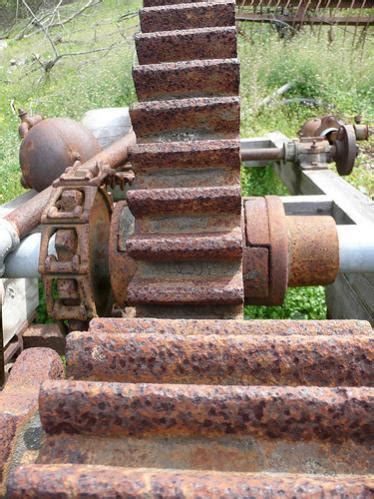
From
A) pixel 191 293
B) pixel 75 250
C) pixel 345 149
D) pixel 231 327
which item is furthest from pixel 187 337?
pixel 345 149

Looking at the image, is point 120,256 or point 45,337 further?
point 45,337

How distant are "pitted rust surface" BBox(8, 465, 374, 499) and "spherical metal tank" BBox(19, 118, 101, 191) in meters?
3.38

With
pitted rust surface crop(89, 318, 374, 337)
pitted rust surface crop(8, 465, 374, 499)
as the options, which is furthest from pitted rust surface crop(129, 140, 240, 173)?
pitted rust surface crop(8, 465, 374, 499)

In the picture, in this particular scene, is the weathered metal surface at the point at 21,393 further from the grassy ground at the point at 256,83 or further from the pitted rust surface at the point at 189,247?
the grassy ground at the point at 256,83

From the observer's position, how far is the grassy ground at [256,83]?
28.6 ft

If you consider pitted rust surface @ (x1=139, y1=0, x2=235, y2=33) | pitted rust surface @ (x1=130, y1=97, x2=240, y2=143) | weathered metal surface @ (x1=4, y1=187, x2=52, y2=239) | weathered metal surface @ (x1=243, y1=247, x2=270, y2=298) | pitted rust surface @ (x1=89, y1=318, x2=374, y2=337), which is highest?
pitted rust surface @ (x1=139, y1=0, x2=235, y2=33)

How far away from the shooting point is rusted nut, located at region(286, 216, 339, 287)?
7.71ft

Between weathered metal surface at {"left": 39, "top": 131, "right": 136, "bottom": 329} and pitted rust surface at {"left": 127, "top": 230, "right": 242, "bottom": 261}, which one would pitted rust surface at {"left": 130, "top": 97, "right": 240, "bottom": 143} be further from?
pitted rust surface at {"left": 127, "top": 230, "right": 242, "bottom": 261}

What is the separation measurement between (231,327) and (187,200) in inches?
32.6

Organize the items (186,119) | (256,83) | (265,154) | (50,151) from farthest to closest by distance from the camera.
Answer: (256,83)
(265,154)
(50,151)
(186,119)

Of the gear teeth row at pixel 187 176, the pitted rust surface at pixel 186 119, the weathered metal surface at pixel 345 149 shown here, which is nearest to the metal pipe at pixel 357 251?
the gear teeth row at pixel 187 176

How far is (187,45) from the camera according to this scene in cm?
239

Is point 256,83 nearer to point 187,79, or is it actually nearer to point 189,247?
point 187,79

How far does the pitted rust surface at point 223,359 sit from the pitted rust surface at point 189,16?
6.23ft
